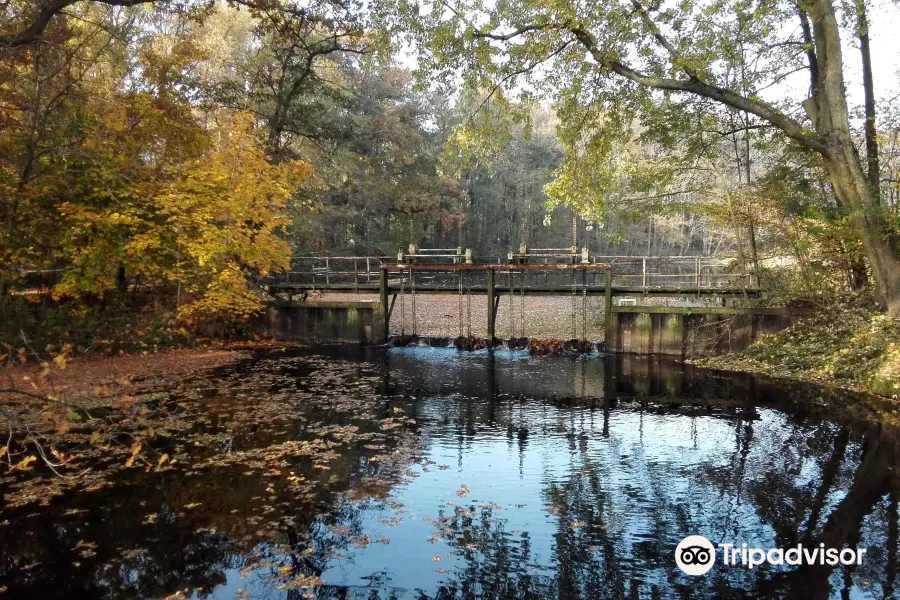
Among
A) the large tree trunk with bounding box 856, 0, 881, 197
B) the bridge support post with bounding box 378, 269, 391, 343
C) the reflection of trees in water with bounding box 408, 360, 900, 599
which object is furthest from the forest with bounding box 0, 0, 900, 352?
the reflection of trees in water with bounding box 408, 360, 900, 599

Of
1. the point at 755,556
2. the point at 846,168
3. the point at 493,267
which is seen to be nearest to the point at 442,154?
the point at 493,267

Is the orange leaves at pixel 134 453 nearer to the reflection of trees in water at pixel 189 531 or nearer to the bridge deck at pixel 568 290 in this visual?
the reflection of trees in water at pixel 189 531

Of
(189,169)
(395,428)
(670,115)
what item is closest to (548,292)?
(670,115)

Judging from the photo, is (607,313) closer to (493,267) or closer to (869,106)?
(493,267)

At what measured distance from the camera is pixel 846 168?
38.4 feet

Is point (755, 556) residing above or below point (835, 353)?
below

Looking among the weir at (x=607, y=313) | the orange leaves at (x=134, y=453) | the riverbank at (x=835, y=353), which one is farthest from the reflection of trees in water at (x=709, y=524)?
the weir at (x=607, y=313)

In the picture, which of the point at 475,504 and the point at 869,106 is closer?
the point at 475,504

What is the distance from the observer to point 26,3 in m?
11.6

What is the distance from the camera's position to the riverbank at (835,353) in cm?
1065

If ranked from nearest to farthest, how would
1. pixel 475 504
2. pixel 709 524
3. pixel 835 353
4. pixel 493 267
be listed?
pixel 709 524
pixel 475 504
pixel 835 353
pixel 493 267


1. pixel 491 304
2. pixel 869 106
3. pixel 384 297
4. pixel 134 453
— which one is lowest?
pixel 134 453

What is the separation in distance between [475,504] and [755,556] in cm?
261

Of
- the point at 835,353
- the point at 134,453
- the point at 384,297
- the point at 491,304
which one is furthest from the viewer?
the point at 384,297
